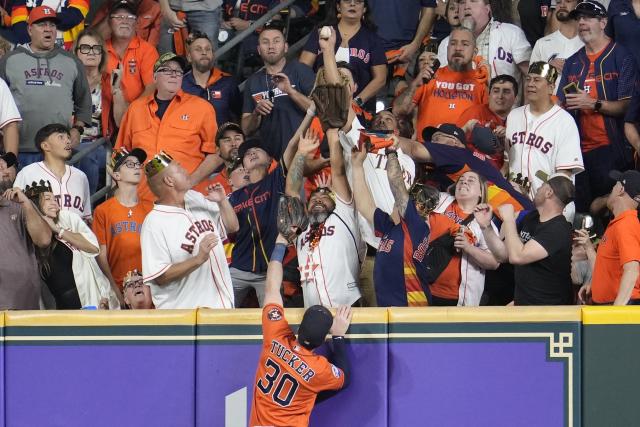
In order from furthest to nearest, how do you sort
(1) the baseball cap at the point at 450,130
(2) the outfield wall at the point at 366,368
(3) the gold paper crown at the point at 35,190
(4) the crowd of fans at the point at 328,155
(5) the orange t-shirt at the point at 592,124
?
(5) the orange t-shirt at the point at 592,124 → (1) the baseball cap at the point at 450,130 → (3) the gold paper crown at the point at 35,190 → (4) the crowd of fans at the point at 328,155 → (2) the outfield wall at the point at 366,368

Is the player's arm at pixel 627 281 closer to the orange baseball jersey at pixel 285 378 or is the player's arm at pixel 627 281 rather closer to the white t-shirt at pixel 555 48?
the orange baseball jersey at pixel 285 378

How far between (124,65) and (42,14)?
4.20ft

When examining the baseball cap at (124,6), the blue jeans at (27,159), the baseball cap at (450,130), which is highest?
the baseball cap at (124,6)

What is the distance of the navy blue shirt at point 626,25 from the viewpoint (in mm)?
12195

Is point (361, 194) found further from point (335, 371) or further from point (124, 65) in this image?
point (124, 65)

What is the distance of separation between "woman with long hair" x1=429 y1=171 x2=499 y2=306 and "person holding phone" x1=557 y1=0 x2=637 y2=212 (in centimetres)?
188

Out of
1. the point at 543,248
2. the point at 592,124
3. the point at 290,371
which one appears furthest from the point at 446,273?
the point at 592,124

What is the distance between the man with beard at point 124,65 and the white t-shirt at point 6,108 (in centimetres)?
132

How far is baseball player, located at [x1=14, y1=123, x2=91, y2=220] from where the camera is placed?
11.2 m

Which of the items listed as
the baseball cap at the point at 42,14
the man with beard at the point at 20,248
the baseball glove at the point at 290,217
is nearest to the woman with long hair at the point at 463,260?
the baseball glove at the point at 290,217

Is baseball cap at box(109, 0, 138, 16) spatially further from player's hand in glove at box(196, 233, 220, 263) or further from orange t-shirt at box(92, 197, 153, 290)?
player's hand in glove at box(196, 233, 220, 263)

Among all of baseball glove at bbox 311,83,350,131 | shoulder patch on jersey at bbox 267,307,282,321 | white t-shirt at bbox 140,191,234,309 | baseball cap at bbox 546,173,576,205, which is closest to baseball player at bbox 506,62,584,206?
baseball cap at bbox 546,173,576,205

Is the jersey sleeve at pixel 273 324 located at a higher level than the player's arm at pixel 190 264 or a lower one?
lower

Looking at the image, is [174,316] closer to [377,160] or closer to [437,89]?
[377,160]
